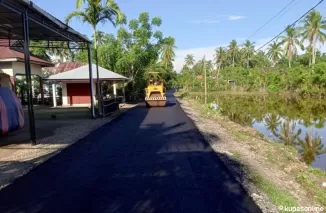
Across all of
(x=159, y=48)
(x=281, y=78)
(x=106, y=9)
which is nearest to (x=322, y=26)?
(x=281, y=78)

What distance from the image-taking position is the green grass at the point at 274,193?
219 inches

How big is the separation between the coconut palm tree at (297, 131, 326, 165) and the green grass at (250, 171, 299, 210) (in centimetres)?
488

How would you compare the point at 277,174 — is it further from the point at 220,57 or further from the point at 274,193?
the point at 220,57

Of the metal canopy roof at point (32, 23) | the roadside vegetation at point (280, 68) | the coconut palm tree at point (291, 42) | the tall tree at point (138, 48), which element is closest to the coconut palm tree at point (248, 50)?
the roadside vegetation at point (280, 68)

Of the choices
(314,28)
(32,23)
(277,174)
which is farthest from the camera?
(314,28)

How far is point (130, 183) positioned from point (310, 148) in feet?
30.4

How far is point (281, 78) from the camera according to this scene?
52625mm

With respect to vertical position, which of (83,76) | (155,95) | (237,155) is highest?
(83,76)

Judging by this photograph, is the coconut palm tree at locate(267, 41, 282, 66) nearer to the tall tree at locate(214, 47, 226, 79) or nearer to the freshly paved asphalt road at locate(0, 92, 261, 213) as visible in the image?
the tall tree at locate(214, 47, 226, 79)

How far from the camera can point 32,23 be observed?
1345 cm

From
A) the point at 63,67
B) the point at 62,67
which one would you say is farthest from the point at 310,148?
the point at 62,67

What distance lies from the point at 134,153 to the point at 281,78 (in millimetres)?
47622

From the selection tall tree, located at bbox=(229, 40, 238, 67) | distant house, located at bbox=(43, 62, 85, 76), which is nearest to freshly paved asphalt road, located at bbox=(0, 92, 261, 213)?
distant house, located at bbox=(43, 62, 85, 76)

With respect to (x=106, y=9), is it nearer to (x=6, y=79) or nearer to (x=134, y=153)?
(x=6, y=79)
